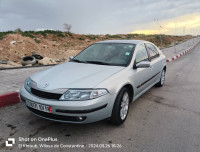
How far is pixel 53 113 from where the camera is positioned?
8.37ft

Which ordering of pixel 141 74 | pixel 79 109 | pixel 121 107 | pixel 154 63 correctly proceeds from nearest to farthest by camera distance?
pixel 79 109 → pixel 121 107 → pixel 141 74 → pixel 154 63

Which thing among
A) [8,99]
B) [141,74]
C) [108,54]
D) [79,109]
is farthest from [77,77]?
[8,99]

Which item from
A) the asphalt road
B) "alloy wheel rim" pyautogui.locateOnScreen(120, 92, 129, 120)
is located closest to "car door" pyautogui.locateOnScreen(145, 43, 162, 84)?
the asphalt road

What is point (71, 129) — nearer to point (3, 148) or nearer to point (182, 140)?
point (3, 148)

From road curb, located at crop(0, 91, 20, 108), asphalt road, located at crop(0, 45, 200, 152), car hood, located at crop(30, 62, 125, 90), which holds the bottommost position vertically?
asphalt road, located at crop(0, 45, 200, 152)

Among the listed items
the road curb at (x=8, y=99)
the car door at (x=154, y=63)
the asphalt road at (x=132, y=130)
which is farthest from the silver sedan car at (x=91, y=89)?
the road curb at (x=8, y=99)

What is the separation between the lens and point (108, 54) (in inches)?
147

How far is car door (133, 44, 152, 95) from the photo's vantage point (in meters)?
3.51

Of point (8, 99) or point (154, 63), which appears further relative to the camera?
point (154, 63)

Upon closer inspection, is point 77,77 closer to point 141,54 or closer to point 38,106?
point 38,106

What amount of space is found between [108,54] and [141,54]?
79 centimetres

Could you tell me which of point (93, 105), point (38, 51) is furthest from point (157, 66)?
point (38, 51)

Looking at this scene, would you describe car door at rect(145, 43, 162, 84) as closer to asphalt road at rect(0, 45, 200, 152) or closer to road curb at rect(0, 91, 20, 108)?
asphalt road at rect(0, 45, 200, 152)

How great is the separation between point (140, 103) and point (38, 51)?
14.7 meters
